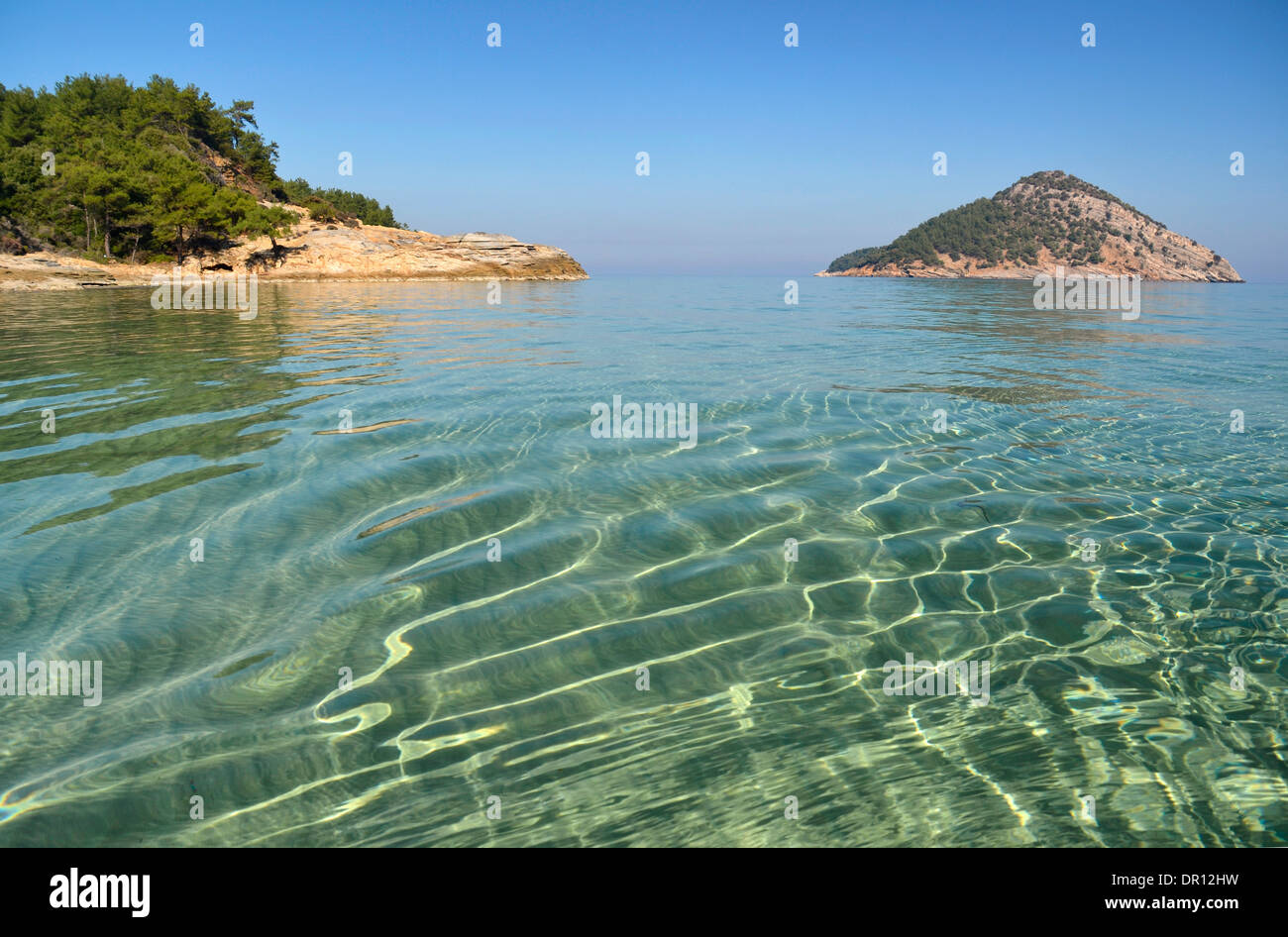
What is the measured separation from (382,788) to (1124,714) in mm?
3199

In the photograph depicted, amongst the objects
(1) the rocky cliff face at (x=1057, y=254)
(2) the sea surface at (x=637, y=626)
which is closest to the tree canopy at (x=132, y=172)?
(2) the sea surface at (x=637, y=626)

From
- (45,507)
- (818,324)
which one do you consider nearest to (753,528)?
(45,507)

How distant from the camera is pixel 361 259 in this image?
194 ft

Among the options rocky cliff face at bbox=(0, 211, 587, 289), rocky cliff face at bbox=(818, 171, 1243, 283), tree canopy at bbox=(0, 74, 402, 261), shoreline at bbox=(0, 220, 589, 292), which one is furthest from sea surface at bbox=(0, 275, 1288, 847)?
rocky cliff face at bbox=(818, 171, 1243, 283)

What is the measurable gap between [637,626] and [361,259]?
211 ft

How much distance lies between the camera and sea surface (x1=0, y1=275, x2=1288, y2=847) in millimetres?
2439

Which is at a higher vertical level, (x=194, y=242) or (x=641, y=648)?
(x=194, y=242)

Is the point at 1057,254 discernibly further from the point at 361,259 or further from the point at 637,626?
the point at 637,626

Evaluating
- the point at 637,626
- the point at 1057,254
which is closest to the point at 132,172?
the point at 637,626

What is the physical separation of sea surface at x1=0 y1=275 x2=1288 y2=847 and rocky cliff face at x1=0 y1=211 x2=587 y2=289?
154ft

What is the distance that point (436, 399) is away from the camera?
9.36m

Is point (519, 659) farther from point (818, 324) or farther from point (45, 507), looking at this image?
point (818, 324)
